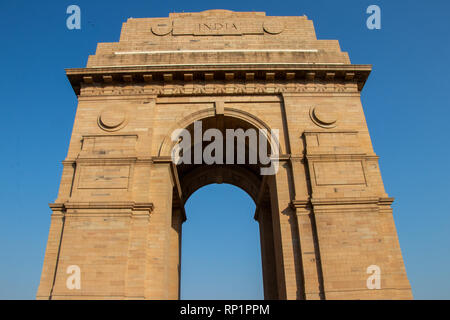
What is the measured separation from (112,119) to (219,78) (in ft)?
19.3

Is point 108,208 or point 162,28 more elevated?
point 162,28

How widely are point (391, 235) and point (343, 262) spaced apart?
2615 mm

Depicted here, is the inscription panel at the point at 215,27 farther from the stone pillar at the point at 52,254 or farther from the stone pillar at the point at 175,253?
the stone pillar at the point at 52,254

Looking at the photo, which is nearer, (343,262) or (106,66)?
(343,262)

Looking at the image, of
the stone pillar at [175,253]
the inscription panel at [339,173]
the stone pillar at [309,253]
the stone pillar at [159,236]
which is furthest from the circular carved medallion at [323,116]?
the stone pillar at [175,253]

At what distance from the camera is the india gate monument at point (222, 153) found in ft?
48.0

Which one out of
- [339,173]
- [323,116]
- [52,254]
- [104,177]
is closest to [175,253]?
[104,177]

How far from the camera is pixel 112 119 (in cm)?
1803

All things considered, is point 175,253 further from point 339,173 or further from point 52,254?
point 339,173

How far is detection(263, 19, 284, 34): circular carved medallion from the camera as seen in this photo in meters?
21.8

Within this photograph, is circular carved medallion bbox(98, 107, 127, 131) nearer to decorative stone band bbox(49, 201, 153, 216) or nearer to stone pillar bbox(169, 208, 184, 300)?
decorative stone band bbox(49, 201, 153, 216)
